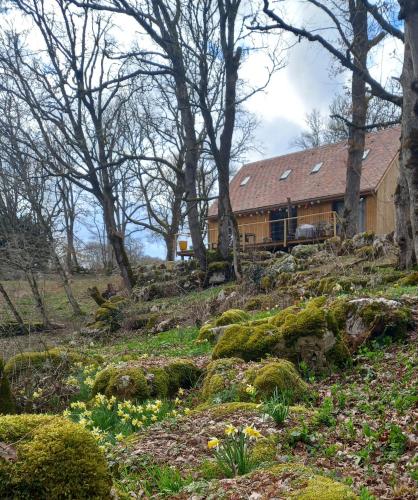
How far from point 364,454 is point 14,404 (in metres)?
4.41

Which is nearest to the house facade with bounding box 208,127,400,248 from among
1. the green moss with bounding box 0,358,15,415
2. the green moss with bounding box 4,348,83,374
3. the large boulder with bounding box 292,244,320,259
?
the large boulder with bounding box 292,244,320,259

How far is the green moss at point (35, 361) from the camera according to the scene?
782 cm

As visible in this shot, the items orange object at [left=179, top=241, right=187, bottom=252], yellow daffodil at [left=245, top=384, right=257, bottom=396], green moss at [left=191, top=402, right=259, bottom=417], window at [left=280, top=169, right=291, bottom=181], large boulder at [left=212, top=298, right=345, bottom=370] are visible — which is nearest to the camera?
green moss at [left=191, top=402, right=259, bottom=417]

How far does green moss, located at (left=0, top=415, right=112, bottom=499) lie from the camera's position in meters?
2.22

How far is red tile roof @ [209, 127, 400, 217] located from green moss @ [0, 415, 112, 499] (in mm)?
25848

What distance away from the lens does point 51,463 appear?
7.50ft

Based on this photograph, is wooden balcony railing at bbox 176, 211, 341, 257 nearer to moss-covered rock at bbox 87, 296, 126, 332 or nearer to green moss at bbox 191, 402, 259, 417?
moss-covered rock at bbox 87, 296, 126, 332

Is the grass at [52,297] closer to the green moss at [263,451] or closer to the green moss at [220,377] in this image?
the green moss at [220,377]

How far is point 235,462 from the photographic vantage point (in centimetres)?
344

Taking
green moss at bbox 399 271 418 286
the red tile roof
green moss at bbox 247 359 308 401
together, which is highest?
the red tile roof

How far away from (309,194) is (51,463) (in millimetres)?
28238

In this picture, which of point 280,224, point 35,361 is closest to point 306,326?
point 35,361

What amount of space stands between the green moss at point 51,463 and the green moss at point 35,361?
557 cm

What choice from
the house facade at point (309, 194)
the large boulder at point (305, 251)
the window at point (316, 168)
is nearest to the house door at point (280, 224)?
the house facade at point (309, 194)
